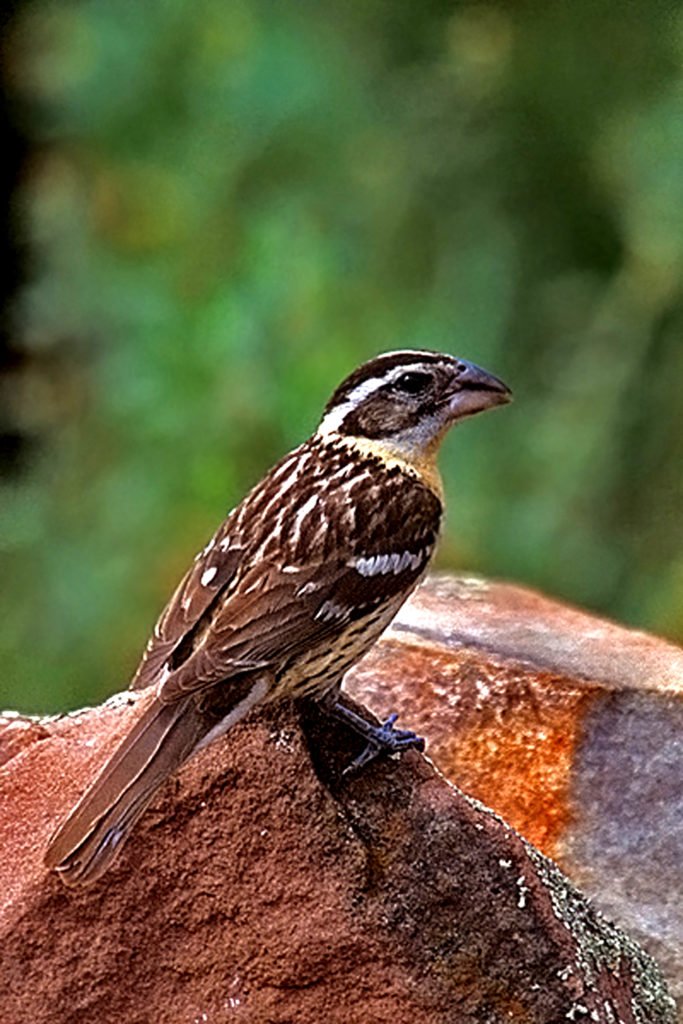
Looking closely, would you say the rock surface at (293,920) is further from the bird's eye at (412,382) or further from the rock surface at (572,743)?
the bird's eye at (412,382)

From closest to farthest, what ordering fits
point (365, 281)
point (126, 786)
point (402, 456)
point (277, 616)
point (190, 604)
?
point (126, 786)
point (277, 616)
point (190, 604)
point (402, 456)
point (365, 281)

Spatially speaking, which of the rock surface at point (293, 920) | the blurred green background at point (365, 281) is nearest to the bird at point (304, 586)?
the rock surface at point (293, 920)

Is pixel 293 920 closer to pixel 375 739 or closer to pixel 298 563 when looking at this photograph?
pixel 375 739

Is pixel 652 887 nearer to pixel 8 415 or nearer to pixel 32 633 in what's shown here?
pixel 32 633

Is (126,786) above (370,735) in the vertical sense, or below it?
above

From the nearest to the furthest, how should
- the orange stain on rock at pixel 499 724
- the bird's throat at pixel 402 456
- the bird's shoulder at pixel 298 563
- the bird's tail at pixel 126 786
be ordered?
the bird's tail at pixel 126 786
the bird's shoulder at pixel 298 563
the bird's throat at pixel 402 456
the orange stain on rock at pixel 499 724

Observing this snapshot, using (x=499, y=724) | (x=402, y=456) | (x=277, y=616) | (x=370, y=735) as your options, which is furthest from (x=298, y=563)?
(x=499, y=724)

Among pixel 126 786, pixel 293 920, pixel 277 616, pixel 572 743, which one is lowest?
pixel 572 743
